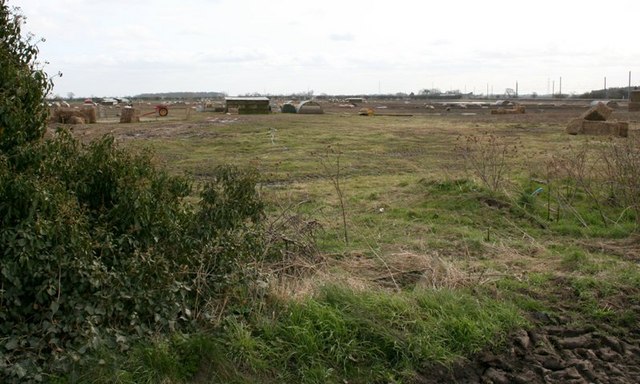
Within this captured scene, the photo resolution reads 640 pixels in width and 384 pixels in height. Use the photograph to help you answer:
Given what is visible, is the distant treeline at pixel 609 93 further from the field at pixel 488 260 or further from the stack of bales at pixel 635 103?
the field at pixel 488 260

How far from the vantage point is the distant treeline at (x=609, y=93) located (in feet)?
342

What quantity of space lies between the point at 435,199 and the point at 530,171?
147 inches

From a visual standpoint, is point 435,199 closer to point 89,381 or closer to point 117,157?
point 117,157

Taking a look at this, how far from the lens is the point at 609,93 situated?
111 m

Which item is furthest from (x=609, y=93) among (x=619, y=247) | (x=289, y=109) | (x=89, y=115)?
(x=619, y=247)

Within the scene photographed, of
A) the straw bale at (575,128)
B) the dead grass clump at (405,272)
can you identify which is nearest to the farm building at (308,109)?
the straw bale at (575,128)

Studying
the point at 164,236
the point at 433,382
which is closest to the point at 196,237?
the point at 164,236

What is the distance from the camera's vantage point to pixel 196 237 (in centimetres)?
525

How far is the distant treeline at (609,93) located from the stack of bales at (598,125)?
79.2 metres

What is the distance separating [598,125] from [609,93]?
94.5 m

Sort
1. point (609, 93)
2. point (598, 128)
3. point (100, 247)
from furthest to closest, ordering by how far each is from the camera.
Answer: point (609, 93) < point (598, 128) < point (100, 247)

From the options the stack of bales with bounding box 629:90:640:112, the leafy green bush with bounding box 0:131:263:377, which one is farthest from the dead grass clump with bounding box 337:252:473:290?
the stack of bales with bounding box 629:90:640:112

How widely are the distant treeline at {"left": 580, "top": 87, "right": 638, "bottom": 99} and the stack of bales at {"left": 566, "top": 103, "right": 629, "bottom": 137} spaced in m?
79.2

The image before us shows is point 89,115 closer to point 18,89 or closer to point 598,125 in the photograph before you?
point 598,125
